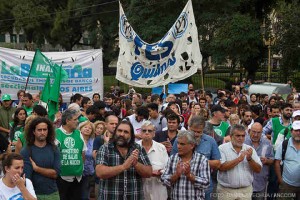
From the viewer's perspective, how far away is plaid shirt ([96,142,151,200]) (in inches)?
226

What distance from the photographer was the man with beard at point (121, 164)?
5703mm

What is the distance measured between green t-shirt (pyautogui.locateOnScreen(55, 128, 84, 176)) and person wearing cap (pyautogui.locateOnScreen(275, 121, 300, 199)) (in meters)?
2.64

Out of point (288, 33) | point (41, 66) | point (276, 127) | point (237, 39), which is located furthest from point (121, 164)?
point (237, 39)

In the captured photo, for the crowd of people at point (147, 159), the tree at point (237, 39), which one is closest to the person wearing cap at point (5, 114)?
the crowd of people at point (147, 159)

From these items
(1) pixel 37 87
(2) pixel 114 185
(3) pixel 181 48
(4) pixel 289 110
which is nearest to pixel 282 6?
(3) pixel 181 48

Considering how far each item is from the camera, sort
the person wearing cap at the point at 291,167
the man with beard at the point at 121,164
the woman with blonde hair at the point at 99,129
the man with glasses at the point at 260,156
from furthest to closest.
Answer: the woman with blonde hair at the point at 99,129 → the man with glasses at the point at 260,156 → the person wearing cap at the point at 291,167 → the man with beard at the point at 121,164

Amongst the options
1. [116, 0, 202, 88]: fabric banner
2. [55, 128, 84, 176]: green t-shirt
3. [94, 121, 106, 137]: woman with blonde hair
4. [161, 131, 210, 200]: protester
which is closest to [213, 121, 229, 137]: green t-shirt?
[94, 121, 106, 137]: woman with blonde hair

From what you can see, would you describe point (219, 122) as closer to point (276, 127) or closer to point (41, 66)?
point (276, 127)

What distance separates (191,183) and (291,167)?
2.35 meters

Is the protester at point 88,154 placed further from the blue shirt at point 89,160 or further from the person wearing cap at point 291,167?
the person wearing cap at point 291,167

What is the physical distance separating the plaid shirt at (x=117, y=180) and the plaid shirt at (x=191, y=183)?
0.35 m

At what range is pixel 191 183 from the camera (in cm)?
582

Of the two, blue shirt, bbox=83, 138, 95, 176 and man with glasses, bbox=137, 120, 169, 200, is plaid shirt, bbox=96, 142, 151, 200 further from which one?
blue shirt, bbox=83, 138, 95, 176

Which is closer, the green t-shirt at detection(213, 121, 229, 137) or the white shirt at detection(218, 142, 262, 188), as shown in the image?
the white shirt at detection(218, 142, 262, 188)
